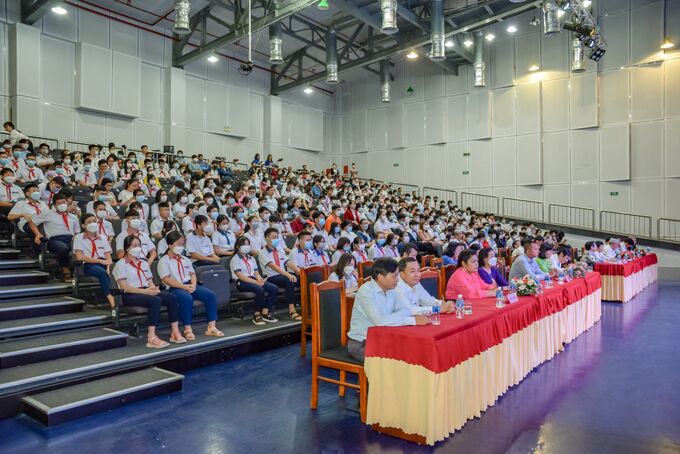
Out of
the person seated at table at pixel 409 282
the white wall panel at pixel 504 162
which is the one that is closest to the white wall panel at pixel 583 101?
the white wall panel at pixel 504 162

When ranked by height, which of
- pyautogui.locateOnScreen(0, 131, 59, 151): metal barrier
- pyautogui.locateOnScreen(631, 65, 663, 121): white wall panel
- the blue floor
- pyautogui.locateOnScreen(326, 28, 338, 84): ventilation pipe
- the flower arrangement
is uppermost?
pyautogui.locateOnScreen(326, 28, 338, 84): ventilation pipe

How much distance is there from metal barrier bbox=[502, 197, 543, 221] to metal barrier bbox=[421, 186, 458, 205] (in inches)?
79.2

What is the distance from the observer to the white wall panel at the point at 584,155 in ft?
52.3

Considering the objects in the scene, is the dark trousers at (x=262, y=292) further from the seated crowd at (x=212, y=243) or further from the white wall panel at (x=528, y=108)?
the white wall panel at (x=528, y=108)

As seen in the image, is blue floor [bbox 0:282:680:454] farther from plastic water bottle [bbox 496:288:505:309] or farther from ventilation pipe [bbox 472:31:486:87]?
ventilation pipe [bbox 472:31:486:87]

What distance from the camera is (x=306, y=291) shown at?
5.21 m

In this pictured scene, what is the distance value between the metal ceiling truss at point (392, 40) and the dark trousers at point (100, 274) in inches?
381

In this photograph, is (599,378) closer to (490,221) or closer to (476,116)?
(490,221)

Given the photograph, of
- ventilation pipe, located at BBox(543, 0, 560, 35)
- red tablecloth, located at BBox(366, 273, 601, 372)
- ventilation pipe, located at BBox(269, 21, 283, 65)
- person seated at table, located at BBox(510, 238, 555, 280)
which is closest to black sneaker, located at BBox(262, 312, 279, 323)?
red tablecloth, located at BBox(366, 273, 601, 372)

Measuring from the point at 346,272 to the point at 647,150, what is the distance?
A: 14051 mm

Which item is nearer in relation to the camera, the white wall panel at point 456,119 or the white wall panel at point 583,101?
the white wall panel at point 583,101

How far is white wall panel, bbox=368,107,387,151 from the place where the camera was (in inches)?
834

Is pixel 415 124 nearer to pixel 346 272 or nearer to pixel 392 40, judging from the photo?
pixel 392 40

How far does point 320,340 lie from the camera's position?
3.73m
